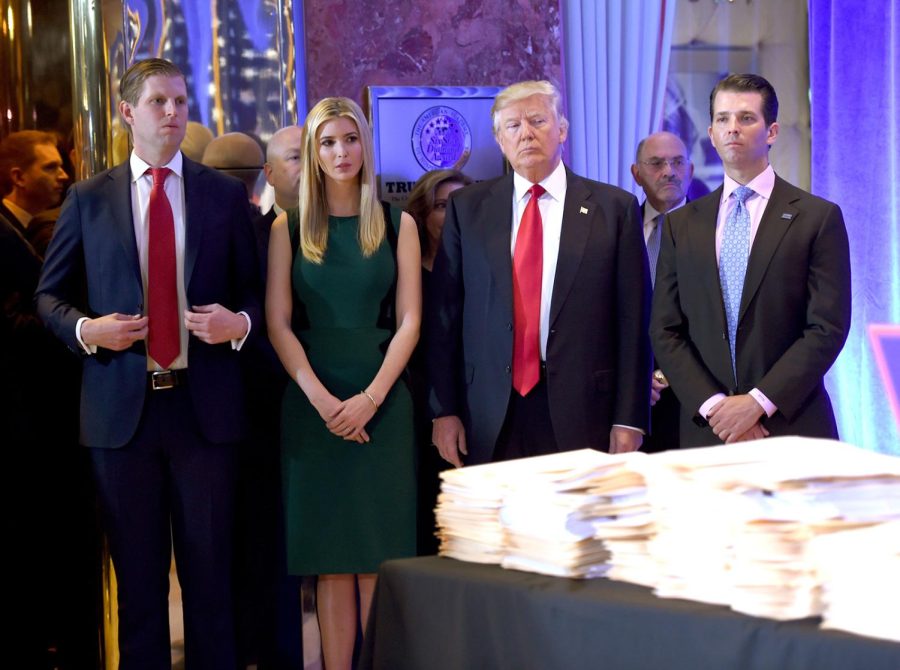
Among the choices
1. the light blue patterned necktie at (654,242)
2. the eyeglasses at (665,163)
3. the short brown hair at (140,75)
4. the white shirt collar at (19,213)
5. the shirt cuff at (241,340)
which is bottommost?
the shirt cuff at (241,340)

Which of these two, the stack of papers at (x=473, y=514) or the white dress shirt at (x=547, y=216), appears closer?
the stack of papers at (x=473, y=514)

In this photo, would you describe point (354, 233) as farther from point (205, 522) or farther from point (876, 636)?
point (876, 636)

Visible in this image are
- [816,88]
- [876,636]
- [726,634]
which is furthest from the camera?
[816,88]

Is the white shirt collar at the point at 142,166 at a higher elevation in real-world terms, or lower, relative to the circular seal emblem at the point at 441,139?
lower

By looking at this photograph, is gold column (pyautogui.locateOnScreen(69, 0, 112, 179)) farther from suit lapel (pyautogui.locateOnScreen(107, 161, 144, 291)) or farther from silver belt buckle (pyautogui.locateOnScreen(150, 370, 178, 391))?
silver belt buckle (pyautogui.locateOnScreen(150, 370, 178, 391))

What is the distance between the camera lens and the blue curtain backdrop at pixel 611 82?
478 cm

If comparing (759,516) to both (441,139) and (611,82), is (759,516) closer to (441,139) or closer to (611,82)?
(441,139)

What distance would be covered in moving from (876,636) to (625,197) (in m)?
2.16

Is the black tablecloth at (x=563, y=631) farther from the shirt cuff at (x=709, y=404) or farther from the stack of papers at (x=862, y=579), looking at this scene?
the shirt cuff at (x=709, y=404)

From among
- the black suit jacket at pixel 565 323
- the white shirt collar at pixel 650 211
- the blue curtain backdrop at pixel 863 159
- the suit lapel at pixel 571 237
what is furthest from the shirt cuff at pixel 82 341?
the blue curtain backdrop at pixel 863 159

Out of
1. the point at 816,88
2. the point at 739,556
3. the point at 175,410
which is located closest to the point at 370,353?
the point at 175,410

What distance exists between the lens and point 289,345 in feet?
10.8

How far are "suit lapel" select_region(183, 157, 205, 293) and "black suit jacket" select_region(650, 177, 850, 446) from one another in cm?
129

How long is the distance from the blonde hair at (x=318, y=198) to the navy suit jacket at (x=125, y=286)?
22cm
